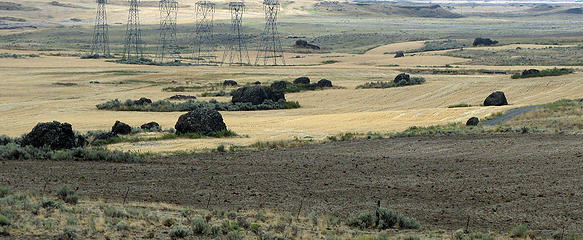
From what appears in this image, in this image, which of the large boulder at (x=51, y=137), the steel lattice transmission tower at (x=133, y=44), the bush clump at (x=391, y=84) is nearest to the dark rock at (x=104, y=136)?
the large boulder at (x=51, y=137)

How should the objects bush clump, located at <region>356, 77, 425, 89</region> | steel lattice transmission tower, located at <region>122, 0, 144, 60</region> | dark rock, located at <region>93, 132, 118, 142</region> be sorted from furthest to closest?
steel lattice transmission tower, located at <region>122, 0, 144, 60</region> → bush clump, located at <region>356, 77, 425, 89</region> → dark rock, located at <region>93, 132, 118, 142</region>

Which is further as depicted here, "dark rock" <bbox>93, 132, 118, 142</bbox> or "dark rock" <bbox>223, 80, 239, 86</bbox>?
"dark rock" <bbox>223, 80, 239, 86</bbox>

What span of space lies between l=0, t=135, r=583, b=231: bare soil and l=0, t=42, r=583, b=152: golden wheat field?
5.71 m

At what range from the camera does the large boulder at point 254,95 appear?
51.5 m

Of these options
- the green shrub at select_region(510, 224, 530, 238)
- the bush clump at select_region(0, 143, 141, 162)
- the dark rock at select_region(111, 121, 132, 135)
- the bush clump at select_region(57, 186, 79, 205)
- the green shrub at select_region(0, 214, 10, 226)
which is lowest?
the dark rock at select_region(111, 121, 132, 135)

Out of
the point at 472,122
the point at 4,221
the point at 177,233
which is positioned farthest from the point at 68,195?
the point at 472,122

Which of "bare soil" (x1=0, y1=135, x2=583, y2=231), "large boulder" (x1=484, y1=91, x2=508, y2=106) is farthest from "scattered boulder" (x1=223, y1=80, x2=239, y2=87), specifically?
"bare soil" (x1=0, y1=135, x2=583, y2=231)

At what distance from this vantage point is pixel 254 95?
51.6 m

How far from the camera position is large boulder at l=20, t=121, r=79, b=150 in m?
26.0

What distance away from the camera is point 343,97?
57.8 metres

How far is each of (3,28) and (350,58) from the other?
9241 cm

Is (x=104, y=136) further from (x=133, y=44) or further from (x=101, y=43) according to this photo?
(x=133, y=44)

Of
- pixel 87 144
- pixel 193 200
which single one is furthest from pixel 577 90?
pixel 193 200

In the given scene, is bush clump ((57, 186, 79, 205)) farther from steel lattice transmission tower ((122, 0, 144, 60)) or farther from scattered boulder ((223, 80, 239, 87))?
steel lattice transmission tower ((122, 0, 144, 60))
